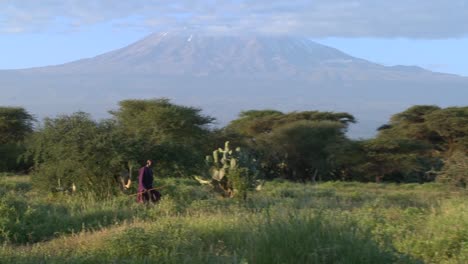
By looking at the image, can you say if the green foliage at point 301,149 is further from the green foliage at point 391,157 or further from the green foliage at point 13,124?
the green foliage at point 13,124

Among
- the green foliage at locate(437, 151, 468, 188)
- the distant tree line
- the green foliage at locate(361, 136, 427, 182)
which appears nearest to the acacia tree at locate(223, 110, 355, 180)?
the distant tree line

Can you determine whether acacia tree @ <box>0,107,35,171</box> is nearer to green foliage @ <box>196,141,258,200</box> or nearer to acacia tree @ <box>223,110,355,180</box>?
acacia tree @ <box>223,110,355,180</box>

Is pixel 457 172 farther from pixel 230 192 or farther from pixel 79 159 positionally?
pixel 79 159

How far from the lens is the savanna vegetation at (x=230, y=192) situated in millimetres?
6930

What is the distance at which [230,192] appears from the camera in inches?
602

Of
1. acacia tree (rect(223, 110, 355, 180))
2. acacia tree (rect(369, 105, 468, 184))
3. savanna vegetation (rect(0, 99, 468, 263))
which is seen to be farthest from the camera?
acacia tree (rect(223, 110, 355, 180))

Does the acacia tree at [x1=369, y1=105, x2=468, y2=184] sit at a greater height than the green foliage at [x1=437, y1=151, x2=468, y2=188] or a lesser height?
lesser

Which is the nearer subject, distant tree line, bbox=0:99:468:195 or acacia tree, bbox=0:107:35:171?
distant tree line, bbox=0:99:468:195

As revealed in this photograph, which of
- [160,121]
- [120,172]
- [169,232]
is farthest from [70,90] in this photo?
[169,232]

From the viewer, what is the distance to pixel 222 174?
50.3 ft

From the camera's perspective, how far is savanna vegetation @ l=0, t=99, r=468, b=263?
6.93 m

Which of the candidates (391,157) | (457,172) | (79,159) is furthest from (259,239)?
(391,157)

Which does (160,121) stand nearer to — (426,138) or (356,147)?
(356,147)

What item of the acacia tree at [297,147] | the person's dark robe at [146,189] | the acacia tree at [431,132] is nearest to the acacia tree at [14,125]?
the acacia tree at [297,147]
